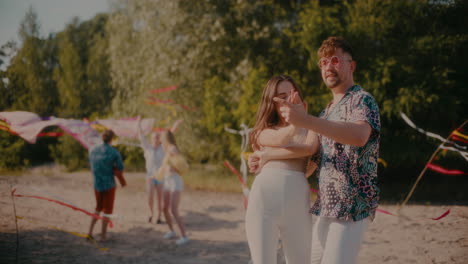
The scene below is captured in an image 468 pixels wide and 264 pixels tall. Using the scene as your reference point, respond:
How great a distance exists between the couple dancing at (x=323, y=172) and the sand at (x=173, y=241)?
115 inches

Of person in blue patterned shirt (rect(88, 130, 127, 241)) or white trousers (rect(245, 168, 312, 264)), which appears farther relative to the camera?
person in blue patterned shirt (rect(88, 130, 127, 241))

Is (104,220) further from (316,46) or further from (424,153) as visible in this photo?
(424,153)

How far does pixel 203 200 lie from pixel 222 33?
221 inches

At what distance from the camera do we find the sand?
478 cm

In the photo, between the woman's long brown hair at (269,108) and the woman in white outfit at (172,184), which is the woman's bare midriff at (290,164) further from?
the woman in white outfit at (172,184)

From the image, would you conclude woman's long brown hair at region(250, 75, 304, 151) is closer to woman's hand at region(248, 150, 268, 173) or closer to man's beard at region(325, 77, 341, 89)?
woman's hand at region(248, 150, 268, 173)

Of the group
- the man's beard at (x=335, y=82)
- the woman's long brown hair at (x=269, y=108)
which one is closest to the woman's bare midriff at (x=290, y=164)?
the woman's long brown hair at (x=269, y=108)

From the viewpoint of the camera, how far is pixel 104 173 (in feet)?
18.6

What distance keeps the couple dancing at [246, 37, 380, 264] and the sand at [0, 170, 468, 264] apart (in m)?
2.92

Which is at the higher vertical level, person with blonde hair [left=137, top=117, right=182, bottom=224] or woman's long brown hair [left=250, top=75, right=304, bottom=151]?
woman's long brown hair [left=250, top=75, right=304, bottom=151]

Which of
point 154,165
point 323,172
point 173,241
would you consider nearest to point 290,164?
point 323,172

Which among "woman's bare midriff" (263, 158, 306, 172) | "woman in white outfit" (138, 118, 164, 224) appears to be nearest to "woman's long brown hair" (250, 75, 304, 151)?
"woman's bare midriff" (263, 158, 306, 172)

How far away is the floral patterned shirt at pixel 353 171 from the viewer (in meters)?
1.82

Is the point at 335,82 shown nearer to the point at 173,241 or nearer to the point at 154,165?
the point at 173,241
